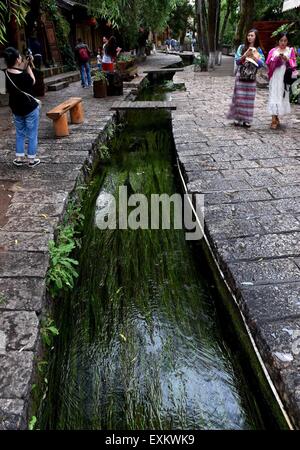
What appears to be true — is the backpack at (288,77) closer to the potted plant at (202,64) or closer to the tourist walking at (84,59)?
the tourist walking at (84,59)

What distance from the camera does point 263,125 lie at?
7762 millimetres

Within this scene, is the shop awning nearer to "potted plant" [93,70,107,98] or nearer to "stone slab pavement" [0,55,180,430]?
"potted plant" [93,70,107,98]

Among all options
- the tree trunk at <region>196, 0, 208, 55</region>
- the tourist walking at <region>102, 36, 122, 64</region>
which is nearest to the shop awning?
the tourist walking at <region>102, 36, 122, 64</region>

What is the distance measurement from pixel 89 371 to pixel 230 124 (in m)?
6.31

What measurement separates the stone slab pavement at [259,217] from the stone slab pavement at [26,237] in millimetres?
1503

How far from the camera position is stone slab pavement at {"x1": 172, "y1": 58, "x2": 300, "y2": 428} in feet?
8.27

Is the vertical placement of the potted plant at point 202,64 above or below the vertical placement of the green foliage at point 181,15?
below

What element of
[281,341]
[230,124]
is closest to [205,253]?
[281,341]

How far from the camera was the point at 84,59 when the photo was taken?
486 inches

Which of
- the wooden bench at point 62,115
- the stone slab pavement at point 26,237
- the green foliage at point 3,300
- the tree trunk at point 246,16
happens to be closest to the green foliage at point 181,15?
the tree trunk at point 246,16

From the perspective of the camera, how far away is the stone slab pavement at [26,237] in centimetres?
227

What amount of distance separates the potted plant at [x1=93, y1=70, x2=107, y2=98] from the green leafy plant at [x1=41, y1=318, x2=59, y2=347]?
9336 mm

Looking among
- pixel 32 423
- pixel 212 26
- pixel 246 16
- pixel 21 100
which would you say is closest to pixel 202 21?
pixel 212 26

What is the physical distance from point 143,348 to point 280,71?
18.9ft
